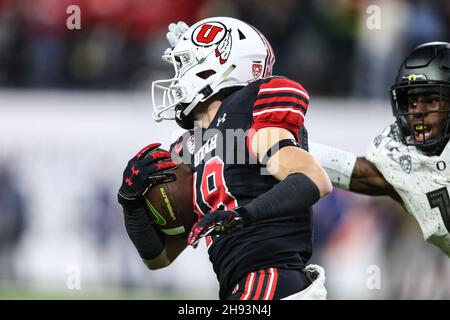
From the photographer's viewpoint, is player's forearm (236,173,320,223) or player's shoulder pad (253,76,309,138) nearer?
player's forearm (236,173,320,223)

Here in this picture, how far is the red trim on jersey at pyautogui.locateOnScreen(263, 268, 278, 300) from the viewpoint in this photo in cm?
337

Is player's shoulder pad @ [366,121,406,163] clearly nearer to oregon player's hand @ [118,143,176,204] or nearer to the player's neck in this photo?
the player's neck

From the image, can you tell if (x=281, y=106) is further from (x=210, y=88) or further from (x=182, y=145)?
(x=182, y=145)

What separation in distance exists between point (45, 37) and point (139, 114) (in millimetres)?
1280

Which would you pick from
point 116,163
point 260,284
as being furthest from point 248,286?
point 116,163

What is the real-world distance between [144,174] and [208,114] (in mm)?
398

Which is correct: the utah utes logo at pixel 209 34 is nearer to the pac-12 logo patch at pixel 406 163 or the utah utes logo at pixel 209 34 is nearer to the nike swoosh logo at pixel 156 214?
the nike swoosh logo at pixel 156 214

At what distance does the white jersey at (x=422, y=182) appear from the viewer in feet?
14.1

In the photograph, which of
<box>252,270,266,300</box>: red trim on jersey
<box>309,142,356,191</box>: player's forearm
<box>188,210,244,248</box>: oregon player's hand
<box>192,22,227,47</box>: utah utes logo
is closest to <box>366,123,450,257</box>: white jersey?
<box>309,142,356,191</box>: player's forearm

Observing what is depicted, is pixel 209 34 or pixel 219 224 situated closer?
pixel 219 224

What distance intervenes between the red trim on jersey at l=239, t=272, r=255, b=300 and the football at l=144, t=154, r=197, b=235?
515mm

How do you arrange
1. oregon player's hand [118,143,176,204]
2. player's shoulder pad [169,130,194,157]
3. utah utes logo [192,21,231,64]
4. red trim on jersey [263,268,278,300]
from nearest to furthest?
red trim on jersey [263,268,278,300] < oregon player's hand [118,143,176,204] < utah utes logo [192,21,231,64] < player's shoulder pad [169,130,194,157]

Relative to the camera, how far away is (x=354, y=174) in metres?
4.57
